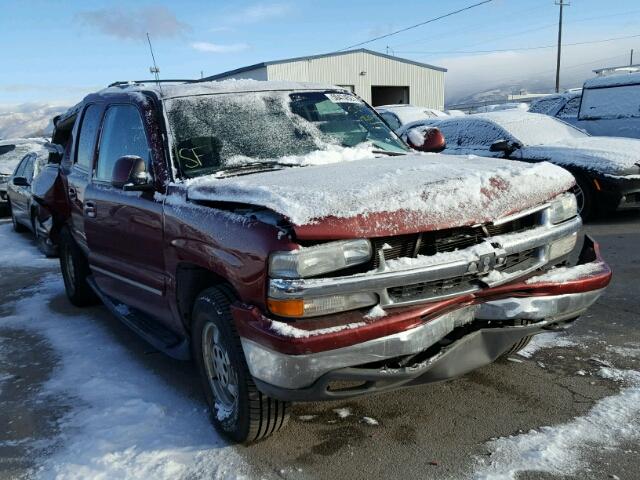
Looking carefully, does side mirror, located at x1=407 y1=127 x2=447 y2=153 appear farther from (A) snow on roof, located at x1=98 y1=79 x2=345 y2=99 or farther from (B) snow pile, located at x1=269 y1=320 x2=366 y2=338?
(B) snow pile, located at x1=269 y1=320 x2=366 y2=338

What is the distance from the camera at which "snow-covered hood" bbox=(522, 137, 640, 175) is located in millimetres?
7723

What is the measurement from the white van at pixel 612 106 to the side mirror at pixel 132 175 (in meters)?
9.23

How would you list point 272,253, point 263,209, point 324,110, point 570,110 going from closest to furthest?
point 272,253, point 263,209, point 324,110, point 570,110

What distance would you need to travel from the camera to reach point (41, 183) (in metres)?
6.05

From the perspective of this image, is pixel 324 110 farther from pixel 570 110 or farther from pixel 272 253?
pixel 570 110

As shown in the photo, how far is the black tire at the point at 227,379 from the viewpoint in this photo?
2.83 metres

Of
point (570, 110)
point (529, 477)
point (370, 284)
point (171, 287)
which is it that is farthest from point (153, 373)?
point (570, 110)

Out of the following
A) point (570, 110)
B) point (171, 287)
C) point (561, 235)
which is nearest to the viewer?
point (561, 235)

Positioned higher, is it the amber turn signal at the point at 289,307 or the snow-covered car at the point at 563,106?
the snow-covered car at the point at 563,106

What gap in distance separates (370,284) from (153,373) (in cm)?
207

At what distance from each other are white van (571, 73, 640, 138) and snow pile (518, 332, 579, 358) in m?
7.40

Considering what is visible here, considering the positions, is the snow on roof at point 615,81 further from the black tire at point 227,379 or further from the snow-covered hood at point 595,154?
the black tire at point 227,379

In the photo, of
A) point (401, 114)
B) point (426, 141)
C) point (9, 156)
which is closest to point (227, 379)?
point (426, 141)

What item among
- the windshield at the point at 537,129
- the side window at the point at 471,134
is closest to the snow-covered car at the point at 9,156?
the side window at the point at 471,134
